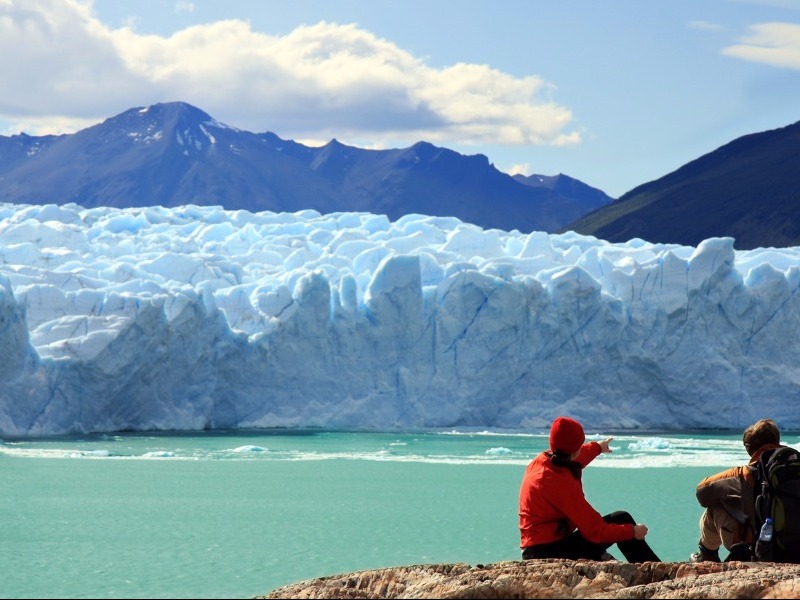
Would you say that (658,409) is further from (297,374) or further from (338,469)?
(338,469)

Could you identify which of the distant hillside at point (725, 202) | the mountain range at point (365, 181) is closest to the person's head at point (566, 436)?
the distant hillside at point (725, 202)

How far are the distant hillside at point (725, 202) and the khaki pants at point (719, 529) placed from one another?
62.5 metres

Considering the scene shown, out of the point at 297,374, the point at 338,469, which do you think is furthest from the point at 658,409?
the point at 338,469

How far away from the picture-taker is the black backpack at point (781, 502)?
140 inches

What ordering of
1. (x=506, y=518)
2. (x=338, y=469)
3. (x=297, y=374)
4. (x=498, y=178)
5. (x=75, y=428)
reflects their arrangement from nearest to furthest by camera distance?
(x=506, y=518), (x=338, y=469), (x=75, y=428), (x=297, y=374), (x=498, y=178)

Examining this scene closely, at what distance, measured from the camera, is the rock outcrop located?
9.34 ft

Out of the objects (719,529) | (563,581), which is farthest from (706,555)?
(563,581)

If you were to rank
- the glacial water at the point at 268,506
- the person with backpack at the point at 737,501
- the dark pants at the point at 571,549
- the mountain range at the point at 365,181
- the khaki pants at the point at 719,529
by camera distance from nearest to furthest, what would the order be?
the dark pants at the point at 571,549 < the person with backpack at the point at 737,501 < the khaki pants at the point at 719,529 < the glacial water at the point at 268,506 < the mountain range at the point at 365,181

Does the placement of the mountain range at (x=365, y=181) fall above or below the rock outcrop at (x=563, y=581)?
above

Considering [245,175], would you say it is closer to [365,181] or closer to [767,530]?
[365,181]

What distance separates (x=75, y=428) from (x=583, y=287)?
8.58 m

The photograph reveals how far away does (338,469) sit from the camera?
13570mm

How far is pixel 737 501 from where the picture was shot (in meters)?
3.95

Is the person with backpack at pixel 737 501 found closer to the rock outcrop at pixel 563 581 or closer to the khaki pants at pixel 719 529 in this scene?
the khaki pants at pixel 719 529
